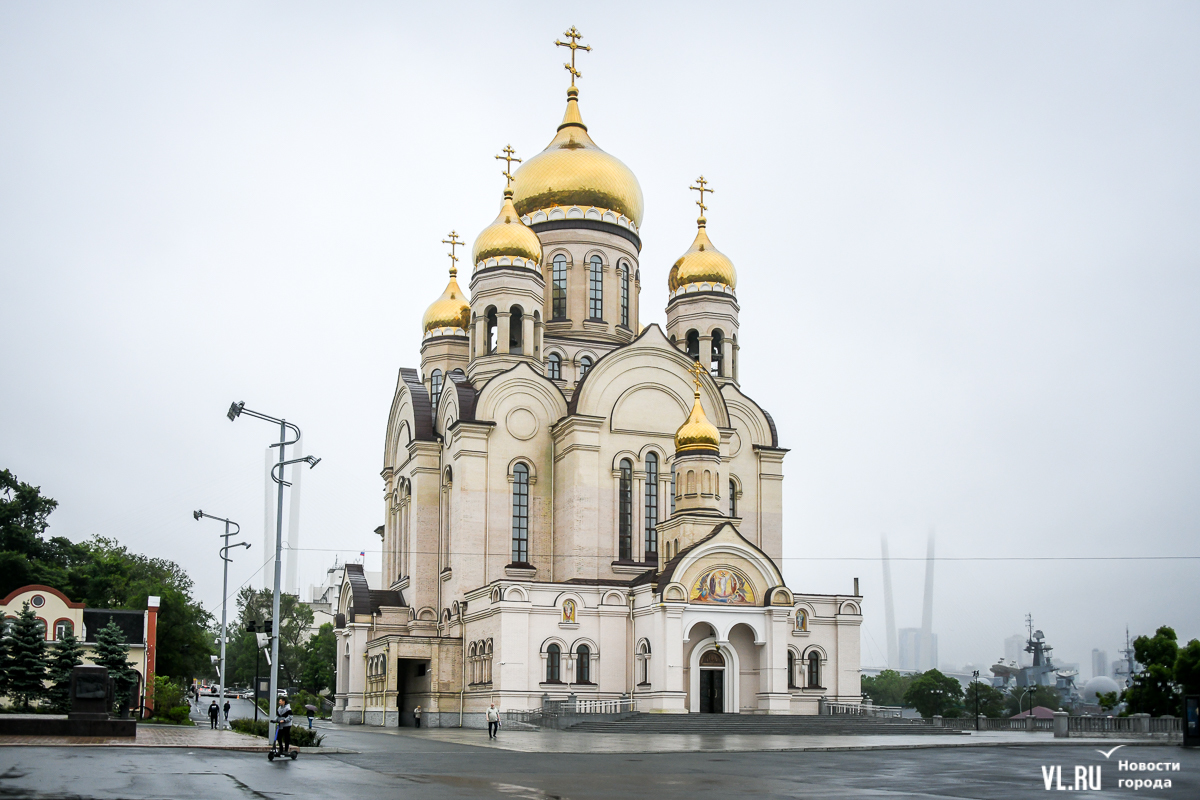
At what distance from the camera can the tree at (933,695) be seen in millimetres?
76000

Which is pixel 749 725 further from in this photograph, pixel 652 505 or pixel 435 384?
pixel 435 384

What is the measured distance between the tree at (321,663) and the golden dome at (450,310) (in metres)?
28.8

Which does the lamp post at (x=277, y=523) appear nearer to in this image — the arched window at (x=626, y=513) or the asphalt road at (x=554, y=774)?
the asphalt road at (x=554, y=774)

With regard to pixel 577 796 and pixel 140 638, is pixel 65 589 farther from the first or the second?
pixel 577 796

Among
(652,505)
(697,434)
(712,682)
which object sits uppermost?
(697,434)

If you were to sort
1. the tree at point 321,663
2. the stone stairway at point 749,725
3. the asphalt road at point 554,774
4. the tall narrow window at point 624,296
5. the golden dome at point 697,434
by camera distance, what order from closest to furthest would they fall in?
the asphalt road at point 554,774 < the stone stairway at point 749,725 < the golden dome at point 697,434 < the tall narrow window at point 624,296 < the tree at point 321,663

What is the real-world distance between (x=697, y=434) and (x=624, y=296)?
10.2 meters

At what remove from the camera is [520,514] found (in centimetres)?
4150

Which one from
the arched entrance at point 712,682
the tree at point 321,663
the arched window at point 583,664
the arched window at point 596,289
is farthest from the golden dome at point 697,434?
the tree at point 321,663

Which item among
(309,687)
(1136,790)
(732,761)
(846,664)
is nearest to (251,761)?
(732,761)

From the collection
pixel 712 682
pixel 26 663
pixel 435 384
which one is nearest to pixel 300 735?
pixel 26 663

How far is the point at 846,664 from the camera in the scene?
135 feet

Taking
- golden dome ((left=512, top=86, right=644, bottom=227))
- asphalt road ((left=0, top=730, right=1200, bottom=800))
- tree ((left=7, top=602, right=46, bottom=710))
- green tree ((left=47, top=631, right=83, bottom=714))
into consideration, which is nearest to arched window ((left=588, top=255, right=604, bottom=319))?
golden dome ((left=512, top=86, right=644, bottom=227))

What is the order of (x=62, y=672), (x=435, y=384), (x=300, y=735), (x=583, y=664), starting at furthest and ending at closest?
1. (x=435, y=384)
2. (x=583, y=664)
3. (x=62, y=672)
4. (x=300, y=735)
